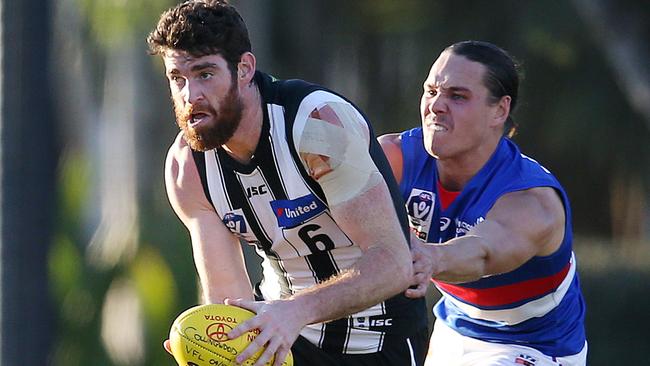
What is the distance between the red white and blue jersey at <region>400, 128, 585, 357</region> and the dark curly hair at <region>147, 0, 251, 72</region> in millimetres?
1437

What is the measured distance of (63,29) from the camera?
18.2 metres

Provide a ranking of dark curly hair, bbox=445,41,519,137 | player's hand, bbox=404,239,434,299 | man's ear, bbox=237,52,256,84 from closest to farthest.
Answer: man's ear, bbox=237,52,256,84, player's hand, bbox=404,239,434,299, dark curly hair, bbox=445,41,519,137

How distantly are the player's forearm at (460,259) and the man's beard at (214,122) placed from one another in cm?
96

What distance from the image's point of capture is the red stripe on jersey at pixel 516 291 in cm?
584

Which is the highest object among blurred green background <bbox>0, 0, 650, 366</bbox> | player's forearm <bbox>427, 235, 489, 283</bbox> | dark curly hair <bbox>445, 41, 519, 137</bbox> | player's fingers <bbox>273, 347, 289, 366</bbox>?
dark curly hair <bbox>445, 41, 519, 137</bbox>

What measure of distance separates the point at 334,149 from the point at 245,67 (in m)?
0.45

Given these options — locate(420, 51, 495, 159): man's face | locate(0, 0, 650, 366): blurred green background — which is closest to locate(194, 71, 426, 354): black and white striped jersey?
locate(420, 51, 495, 159): man's face

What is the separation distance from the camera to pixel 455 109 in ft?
19.6

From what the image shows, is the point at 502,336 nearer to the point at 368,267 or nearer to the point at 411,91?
the point at 368,267

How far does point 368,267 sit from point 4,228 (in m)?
2.13

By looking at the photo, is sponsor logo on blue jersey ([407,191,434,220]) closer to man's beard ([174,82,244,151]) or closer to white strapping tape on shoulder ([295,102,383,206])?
white strapping tape on shoulder ([295,102,383,206])

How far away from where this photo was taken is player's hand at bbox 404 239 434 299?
4898 millimetres

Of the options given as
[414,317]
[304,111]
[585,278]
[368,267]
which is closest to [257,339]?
[368,267]

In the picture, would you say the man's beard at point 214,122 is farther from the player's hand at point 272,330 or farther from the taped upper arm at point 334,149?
the player's hand at point 272,330
